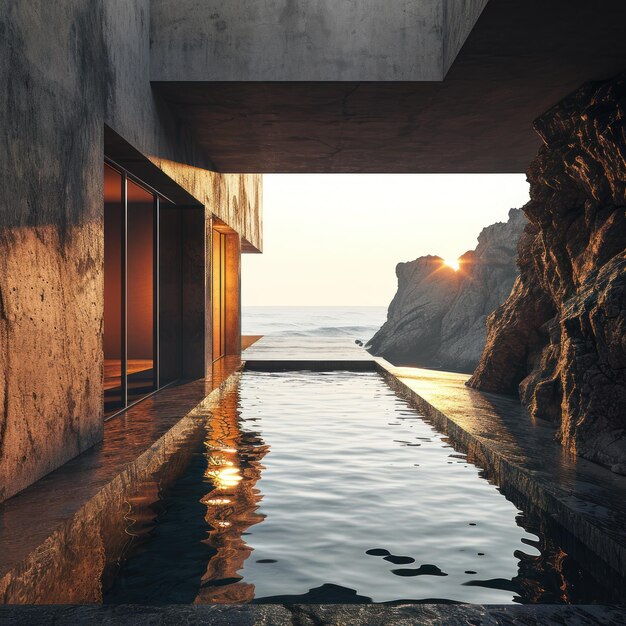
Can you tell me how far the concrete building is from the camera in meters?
4.79

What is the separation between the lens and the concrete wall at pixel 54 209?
4.49 meters

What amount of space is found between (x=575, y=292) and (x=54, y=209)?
17.6 ft

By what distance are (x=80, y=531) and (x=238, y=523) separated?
1.00 metres

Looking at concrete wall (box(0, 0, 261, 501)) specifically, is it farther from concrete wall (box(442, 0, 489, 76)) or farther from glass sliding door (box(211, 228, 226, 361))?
glass sliding door (box(211, 228, 226, 361))

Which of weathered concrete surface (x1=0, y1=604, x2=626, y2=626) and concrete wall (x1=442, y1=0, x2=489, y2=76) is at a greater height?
concrete wall (x1=442, y1=0, x2=489, y2=76)

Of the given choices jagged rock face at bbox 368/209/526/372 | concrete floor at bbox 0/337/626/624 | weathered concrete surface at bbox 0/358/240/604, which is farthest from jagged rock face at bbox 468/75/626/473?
jagged rock face at bbox 368/209/526/372

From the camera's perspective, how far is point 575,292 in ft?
25.1

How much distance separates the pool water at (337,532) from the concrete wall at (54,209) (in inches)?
38.3

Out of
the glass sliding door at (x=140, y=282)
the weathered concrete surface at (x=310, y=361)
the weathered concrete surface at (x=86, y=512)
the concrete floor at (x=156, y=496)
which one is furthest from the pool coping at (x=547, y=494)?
the glass sliding door at (x=140, y=282)

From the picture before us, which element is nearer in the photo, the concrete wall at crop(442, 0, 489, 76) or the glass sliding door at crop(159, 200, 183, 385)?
the concrete wall at crop(442, 0, 489, 76)

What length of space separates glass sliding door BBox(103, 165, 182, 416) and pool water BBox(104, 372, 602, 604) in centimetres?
247

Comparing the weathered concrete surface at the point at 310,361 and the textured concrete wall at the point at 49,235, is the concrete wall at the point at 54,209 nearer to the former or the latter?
the textured concrete wall at the point at 49,235

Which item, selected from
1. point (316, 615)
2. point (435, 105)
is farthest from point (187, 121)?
point (316, 615)

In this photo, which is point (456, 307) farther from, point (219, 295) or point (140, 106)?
point (140, 106)
